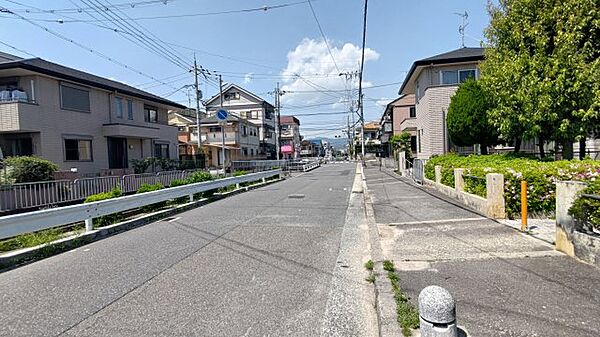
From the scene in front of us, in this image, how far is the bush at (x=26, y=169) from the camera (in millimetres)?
12016

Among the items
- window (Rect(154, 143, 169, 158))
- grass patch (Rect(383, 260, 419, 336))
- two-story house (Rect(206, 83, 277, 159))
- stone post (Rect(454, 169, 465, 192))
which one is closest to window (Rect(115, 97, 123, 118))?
window (Rect(154, 143, 169, 158))

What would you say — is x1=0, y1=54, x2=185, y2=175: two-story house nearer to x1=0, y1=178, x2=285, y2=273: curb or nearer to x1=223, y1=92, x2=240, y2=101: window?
x1=0, y1=178, x2=285, y2=273: curb

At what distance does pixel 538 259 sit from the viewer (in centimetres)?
487

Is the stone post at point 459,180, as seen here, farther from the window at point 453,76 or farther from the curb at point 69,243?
the window at point 453,76

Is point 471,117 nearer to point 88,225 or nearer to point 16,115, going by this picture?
point 88,225

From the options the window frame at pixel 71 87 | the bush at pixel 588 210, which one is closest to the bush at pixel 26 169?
the window frame at pixel 71 87

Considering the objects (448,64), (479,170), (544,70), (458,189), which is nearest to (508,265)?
(479,170)

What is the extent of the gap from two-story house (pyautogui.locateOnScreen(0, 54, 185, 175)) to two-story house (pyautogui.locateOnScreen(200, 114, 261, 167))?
1476cm

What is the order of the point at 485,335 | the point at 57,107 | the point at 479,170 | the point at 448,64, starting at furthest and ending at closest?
the point at 448,64 → the point at 57,107 → the point at 479,170 → the point at 485,335

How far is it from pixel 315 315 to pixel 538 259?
3.44 metres

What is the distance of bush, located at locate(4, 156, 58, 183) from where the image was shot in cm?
1202

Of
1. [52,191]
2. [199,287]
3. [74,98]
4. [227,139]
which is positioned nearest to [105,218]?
[52,191]

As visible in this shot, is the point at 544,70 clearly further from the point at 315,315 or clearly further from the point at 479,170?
the point at 315,315

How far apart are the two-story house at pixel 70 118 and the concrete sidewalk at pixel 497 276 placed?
18.0 m
